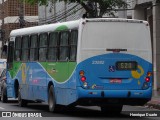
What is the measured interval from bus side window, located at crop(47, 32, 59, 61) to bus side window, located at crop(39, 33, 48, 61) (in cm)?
40

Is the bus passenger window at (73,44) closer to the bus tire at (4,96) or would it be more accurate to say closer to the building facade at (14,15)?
the bus tire at (4,96)

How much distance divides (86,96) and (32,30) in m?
5.62

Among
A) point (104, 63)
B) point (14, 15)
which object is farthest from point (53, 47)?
point (14, 15)

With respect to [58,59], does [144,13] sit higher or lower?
higher

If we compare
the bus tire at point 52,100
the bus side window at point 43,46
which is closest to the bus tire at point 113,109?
the bus tire at point 52,100

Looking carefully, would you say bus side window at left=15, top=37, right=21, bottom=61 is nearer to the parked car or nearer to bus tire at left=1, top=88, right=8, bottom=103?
the parked car

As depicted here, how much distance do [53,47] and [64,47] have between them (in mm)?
1005

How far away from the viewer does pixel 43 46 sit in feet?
72.8

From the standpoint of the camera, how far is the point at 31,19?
71.2 meters

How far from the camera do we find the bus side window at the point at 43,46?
22062mm

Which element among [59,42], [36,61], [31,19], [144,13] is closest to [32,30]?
[36,61]

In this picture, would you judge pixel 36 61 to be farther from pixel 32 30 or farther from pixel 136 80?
pixel 136 80

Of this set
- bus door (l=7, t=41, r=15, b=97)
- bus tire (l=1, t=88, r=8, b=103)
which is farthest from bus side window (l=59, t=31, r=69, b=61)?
bus tire (l=1, t=88, r=8, b=103)

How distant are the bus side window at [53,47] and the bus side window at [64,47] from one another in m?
0.39
